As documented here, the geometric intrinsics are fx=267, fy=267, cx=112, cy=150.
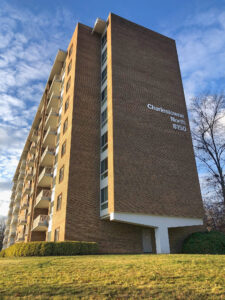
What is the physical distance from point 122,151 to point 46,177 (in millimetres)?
10904

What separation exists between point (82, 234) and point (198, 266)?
1130 centimetres

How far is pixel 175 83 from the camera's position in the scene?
28859 mm

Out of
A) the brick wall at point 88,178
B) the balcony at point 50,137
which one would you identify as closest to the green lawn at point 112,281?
the brick wall at point 88,178

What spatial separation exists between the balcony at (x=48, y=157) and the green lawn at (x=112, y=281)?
64.1ft

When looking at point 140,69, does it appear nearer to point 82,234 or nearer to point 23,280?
point 82,234

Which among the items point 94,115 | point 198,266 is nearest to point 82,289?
point 198,266

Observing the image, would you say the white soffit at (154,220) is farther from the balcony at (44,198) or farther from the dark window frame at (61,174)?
the balcony at (44,198)

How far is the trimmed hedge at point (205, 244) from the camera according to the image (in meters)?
19.9

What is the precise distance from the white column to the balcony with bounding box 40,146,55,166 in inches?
587

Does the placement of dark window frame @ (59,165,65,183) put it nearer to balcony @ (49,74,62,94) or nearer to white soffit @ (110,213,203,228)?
white soffit @ (110,213,203,228)

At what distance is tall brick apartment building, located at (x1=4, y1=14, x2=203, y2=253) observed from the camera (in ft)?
68.4

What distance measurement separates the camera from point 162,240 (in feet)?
67.5

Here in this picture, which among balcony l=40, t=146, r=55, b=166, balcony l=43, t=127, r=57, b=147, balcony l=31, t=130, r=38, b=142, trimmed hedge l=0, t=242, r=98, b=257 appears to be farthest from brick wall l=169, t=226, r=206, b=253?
balcony l=31, t=130, r=38, b=142

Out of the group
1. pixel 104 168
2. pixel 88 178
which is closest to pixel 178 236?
pixel 104 168
